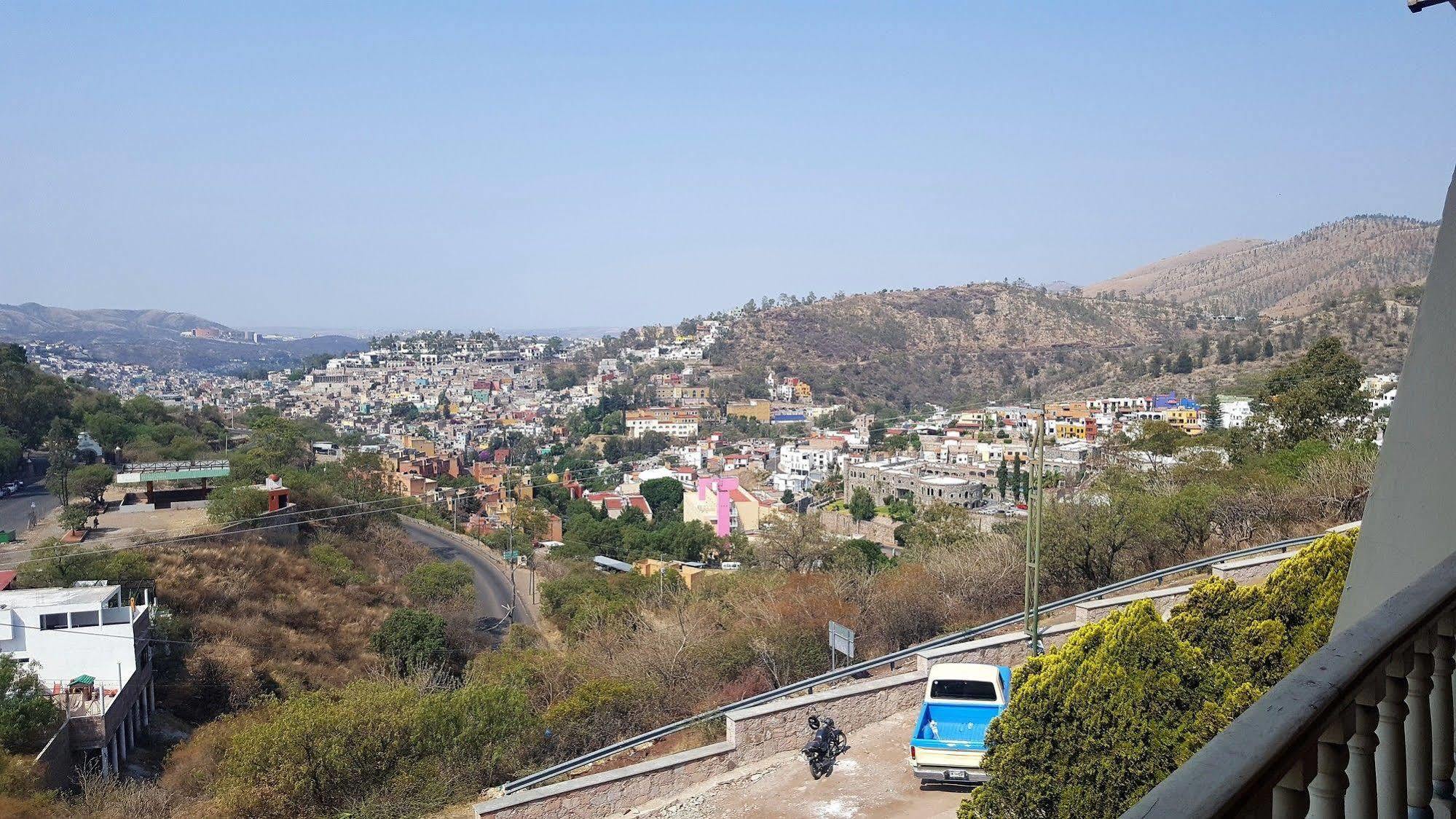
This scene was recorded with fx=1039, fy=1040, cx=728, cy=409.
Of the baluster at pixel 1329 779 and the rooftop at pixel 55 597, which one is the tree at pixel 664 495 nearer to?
the rooftop at pixel 55 597

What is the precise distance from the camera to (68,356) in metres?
146

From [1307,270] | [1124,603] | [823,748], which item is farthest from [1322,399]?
[1307,270]

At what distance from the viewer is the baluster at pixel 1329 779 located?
1.01m

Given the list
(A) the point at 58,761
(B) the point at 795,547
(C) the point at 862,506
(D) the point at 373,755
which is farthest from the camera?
(C) the point at 862,506

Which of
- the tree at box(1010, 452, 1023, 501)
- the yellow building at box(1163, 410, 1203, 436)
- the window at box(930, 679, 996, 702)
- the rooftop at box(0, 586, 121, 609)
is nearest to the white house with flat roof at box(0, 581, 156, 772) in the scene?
the rooftop at box(0, 586, 121, 609)

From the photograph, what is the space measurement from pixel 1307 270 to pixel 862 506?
3448 inches

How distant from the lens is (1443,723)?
1.24 m

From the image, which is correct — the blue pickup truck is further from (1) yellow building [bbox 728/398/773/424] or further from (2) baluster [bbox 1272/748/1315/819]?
(1) yellow building [bbox 728/398/773/424]

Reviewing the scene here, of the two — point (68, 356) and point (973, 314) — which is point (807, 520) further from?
point (68, 356)

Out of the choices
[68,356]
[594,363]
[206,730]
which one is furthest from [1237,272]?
[68,356]

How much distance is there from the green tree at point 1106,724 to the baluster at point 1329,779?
3.97 metres

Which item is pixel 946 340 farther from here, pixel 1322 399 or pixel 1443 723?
pixel 1443 723

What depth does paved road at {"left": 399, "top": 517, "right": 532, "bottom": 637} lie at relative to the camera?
24.0m

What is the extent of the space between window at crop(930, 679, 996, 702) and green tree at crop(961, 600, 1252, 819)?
2.09 m
